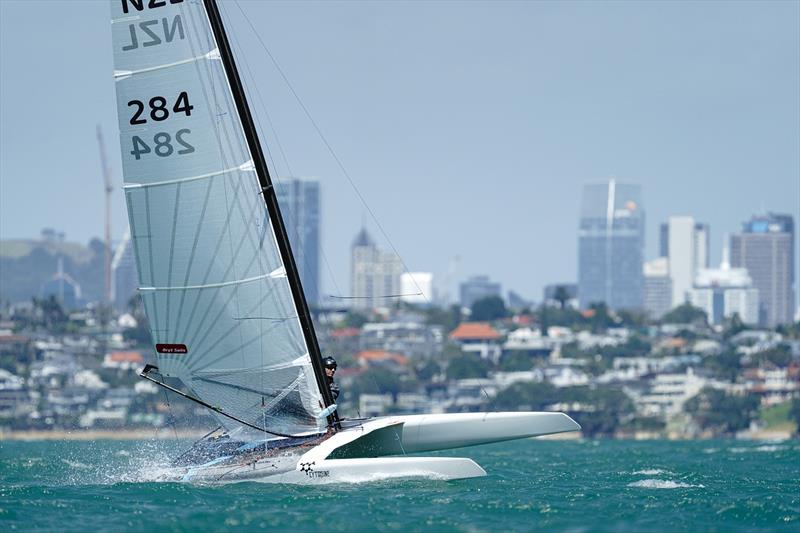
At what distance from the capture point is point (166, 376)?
26.6m

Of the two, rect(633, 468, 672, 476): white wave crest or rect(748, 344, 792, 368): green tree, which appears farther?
rect(748, 344, 792, 368): green tree

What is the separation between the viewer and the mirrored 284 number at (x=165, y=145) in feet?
83.6

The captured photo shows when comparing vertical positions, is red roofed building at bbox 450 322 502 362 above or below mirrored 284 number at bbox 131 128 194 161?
below

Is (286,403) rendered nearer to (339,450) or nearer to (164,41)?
(339,450)

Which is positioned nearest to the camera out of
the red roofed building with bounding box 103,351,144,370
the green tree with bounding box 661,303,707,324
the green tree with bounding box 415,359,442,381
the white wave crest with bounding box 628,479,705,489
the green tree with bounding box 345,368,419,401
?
the white wave crest with bounding box 628,479,705,489

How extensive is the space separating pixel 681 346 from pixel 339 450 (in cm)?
12556

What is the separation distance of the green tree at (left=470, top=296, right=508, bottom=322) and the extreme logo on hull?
151306 mm

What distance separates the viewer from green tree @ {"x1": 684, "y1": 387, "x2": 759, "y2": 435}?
118688 mm

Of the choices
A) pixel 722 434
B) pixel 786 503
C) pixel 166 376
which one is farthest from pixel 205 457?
pixel 722 434

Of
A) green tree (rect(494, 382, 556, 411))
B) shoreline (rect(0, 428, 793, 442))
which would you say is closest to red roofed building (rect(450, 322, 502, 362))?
green tree (rect(494, 382, 556, 411))

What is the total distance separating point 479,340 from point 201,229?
129841mm

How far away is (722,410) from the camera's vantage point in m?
120

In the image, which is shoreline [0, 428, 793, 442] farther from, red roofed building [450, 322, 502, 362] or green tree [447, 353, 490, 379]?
red roofed building [450, 322, 502, 362]

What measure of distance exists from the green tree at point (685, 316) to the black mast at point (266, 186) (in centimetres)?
14936
